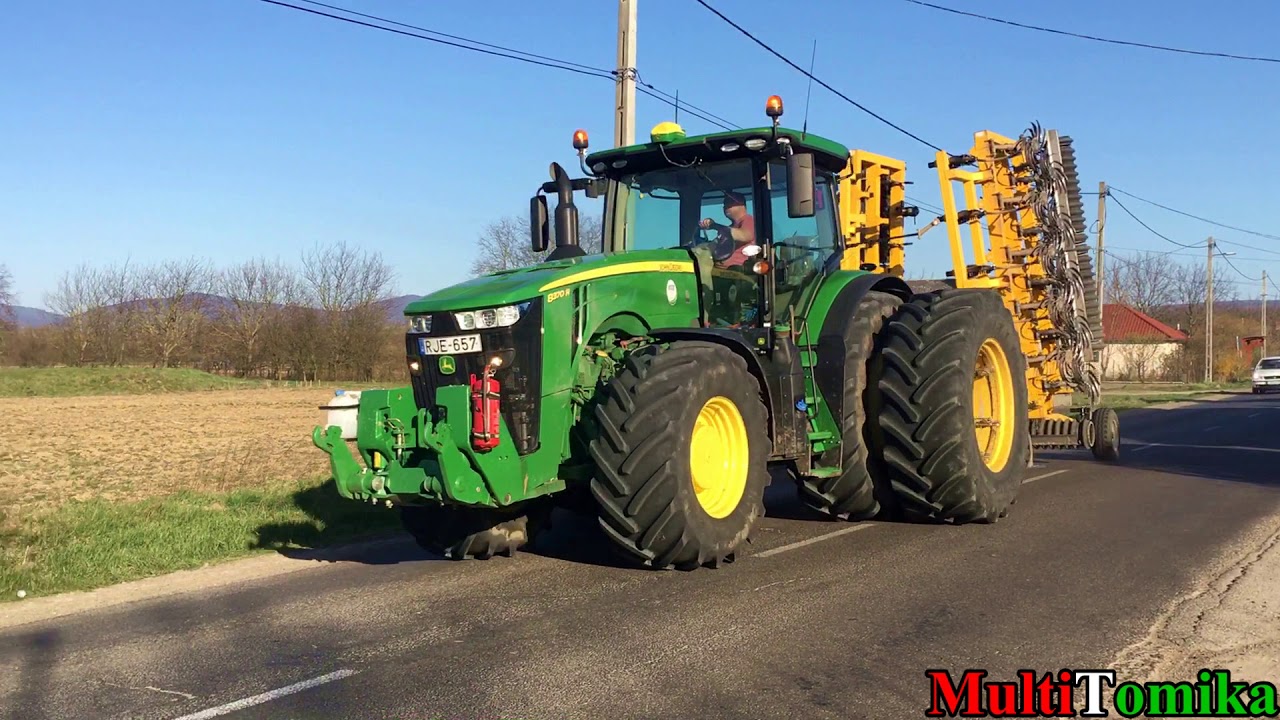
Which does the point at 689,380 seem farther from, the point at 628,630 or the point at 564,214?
the point at 564,214

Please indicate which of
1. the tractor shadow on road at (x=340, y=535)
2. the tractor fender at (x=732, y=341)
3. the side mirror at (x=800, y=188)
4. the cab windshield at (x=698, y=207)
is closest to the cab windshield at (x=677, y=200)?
the cab windshield at (x=698, y=207)

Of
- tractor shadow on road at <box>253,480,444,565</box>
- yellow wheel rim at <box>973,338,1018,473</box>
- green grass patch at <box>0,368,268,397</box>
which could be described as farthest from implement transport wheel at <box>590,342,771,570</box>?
green grass patch at <box>0,368,268,397</box>

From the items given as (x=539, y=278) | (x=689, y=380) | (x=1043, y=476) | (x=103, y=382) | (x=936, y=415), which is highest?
(x=539, y=278)

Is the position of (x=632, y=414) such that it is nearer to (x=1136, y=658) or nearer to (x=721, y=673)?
(x=721, y=673)

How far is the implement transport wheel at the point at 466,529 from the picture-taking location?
7203 millimetres

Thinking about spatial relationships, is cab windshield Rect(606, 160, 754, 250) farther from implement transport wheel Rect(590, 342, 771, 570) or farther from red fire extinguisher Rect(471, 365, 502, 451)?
red fire extinguisher Rect(471, 365, 502, 451)

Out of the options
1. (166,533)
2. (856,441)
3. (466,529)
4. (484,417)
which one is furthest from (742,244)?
(166,533)

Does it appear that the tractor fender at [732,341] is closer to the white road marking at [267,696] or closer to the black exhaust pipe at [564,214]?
the black exhaust pipe at [564,214]

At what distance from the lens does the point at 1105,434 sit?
1292cm

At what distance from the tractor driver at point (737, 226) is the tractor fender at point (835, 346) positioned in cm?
74

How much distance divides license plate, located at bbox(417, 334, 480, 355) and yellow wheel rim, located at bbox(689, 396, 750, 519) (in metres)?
1.46

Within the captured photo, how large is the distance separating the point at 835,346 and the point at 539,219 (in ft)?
8.09

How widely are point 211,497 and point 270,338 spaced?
52.3 metres

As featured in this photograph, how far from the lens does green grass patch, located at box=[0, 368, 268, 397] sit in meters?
45.5
